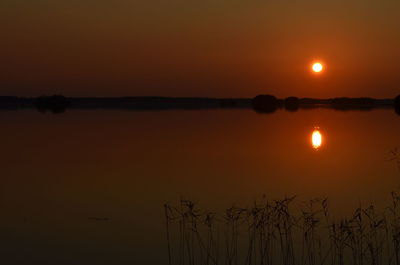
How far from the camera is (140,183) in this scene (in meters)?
16.4

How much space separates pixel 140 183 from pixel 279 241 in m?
6.59

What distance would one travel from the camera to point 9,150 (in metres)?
25.2

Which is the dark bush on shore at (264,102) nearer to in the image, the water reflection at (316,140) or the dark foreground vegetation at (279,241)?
the water reflection at (316,140)

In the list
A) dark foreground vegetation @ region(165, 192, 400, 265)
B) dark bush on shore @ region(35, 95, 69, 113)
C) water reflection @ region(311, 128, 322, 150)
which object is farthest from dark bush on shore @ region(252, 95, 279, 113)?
dark foreground vegetation @ region(165, 192, 400, 265)

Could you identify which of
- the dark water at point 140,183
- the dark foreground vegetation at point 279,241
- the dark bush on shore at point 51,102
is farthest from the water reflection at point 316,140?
the dark bush on shore at point 51,102

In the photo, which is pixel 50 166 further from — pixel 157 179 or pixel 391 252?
pixel 391 252

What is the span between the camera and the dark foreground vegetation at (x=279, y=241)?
9320 mm

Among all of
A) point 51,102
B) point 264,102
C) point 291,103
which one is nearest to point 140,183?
point 51,102

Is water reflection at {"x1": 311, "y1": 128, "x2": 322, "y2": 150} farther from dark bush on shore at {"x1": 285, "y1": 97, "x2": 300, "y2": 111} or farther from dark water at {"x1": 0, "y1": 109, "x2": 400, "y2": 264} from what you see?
dark bush on shore at {"x1": 285, "y1": 97, "x2": 300, "y2": 111}

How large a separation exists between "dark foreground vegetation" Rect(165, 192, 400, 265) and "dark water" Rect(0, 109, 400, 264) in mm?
529

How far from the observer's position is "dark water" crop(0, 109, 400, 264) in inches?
424

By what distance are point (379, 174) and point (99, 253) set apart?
32.0 feet

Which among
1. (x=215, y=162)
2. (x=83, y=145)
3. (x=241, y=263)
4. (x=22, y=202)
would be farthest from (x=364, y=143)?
(x=241, y=263)

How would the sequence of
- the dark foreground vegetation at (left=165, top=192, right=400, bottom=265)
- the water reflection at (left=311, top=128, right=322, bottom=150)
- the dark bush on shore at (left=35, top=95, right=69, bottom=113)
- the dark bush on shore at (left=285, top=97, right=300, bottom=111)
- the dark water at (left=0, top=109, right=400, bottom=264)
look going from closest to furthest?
the dark foreground vegetation at (left=165, top=192, right=400, bottom=265), the dark water at (left=0, top=109, right=400, bottom=264), the water reflection at (left=311, top=128, right=322, bottom=150), the dark bush on shore at (left=35, top=95, right=69, bottom=113), the dark bush on shore at (left=285, top=97, right=300, bottom=111)
